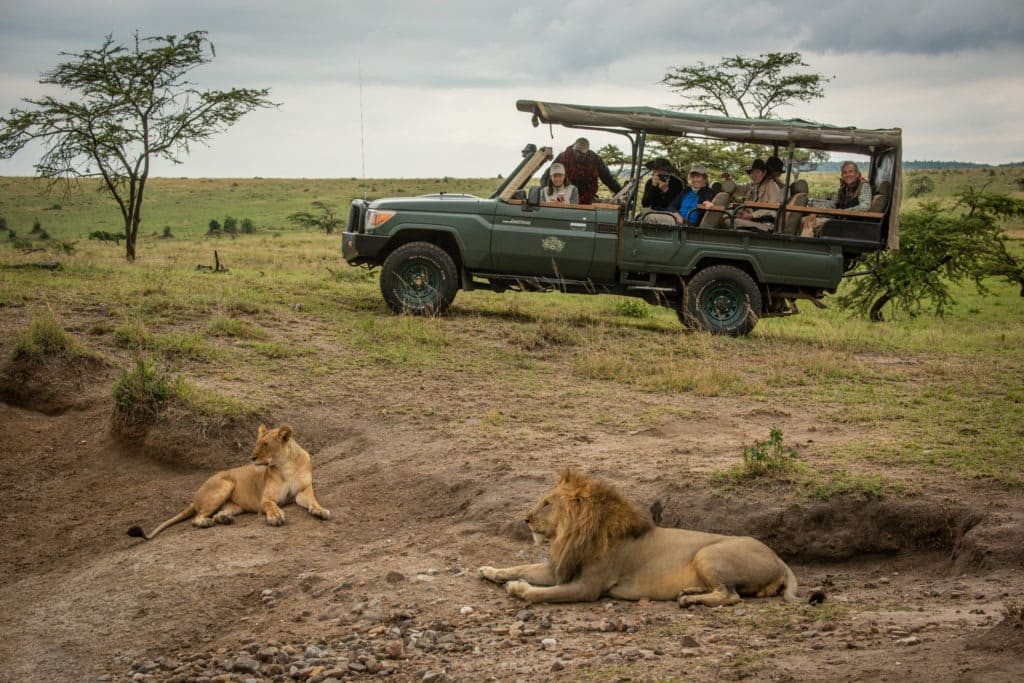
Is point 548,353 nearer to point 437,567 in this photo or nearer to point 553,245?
point 553,245

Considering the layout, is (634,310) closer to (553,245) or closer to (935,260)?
(553,245)

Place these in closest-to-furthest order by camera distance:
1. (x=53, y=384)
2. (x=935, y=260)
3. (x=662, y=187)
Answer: (x=53, y=384), (x=662, y=187), (x=935, y=260)

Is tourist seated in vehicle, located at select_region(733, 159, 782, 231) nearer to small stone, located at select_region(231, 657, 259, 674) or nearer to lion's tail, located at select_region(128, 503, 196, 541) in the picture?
lion's tail, located at select_region(128, 503, 196, 541)

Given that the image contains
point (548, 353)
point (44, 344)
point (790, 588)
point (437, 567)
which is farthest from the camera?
point (548, 353)

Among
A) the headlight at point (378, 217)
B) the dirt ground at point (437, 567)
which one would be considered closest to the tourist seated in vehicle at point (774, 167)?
the dirt ground at point (437, 567)

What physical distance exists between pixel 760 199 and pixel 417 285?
3964mm

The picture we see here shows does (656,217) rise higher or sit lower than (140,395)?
higher

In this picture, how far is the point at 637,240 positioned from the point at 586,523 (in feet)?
21.3

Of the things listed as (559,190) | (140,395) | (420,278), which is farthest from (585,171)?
(140,395)

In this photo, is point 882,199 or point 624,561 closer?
point 624,561

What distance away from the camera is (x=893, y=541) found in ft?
18.5

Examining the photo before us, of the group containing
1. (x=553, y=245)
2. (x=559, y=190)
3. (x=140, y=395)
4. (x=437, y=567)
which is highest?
(x=559, y=190)

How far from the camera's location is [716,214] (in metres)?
11.3

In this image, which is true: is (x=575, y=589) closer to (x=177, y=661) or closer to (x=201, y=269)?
(x=177, y=661)
